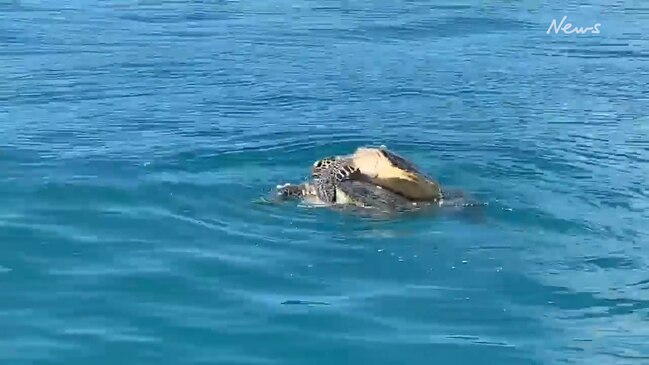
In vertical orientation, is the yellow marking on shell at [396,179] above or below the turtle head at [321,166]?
below

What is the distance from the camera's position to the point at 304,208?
9.78 metres

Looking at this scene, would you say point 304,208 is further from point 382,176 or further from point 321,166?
point 382,176

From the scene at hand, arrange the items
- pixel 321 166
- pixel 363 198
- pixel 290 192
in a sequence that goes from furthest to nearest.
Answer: pixel 321 166
pixel 290 192
pixel 363 198

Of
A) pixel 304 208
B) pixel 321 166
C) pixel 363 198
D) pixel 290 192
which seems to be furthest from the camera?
pixel 321 166

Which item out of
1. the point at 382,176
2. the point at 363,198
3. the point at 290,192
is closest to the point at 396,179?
the point at 382,176

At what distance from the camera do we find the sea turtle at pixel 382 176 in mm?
9688

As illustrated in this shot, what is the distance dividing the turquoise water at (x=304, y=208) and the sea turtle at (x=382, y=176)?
0.34m

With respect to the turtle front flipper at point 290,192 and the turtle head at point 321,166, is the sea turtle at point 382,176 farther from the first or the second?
the turtle front flipper at point 290,192

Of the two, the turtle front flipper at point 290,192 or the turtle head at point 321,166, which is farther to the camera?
the turtle head at point 321,166

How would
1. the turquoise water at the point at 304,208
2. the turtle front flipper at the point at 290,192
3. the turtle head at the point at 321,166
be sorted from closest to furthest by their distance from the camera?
1. the turquoise water at the point at 304,208
2. the turtle front flipper at the point at 290,192
3. the turtle head at the point at 321,166

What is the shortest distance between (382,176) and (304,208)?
78 cm

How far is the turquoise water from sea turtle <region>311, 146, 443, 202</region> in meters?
0.34

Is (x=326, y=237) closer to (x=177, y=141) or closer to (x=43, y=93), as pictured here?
(x=177, y=141)

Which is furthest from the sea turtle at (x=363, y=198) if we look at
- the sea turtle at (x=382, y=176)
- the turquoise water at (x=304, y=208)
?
the turquoise water at (x=304, y=208)
